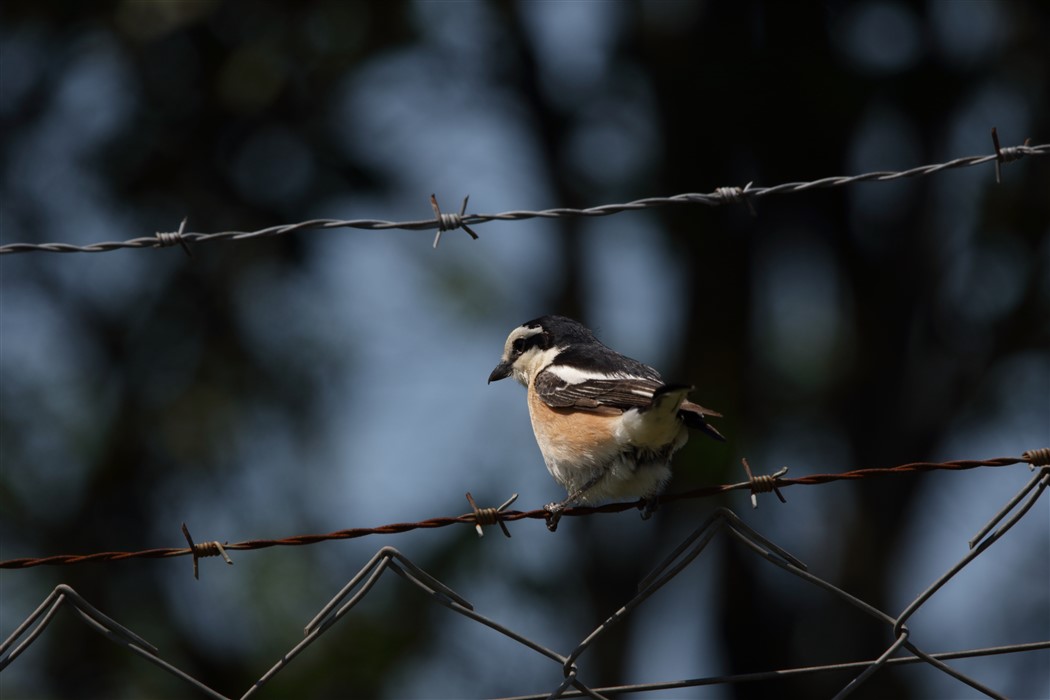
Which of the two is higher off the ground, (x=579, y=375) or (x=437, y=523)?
(x=579, y=375)

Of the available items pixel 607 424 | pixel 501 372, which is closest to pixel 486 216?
pixel 607 424

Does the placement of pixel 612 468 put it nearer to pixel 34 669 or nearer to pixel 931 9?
pixel 34 669

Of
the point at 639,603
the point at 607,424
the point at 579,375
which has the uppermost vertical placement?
the point at 579,375

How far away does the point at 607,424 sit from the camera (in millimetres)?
4496

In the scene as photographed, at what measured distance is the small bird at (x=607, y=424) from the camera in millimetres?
4262

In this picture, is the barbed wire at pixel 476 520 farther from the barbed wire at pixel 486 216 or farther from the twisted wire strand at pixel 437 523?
the barbed wire at pixel 486 216

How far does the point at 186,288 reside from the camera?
1057 centimetres

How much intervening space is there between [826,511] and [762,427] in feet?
3.45

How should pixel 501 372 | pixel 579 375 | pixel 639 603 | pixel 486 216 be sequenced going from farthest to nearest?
pixel 501 372 < pixel 579 375 < pixel 486 216 < pixel 639 603

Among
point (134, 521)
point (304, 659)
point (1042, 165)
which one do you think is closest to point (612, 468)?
point (304, 659)

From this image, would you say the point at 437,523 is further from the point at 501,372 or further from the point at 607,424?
the point at 501,372

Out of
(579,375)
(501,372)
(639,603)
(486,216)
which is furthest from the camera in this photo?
(501,372)

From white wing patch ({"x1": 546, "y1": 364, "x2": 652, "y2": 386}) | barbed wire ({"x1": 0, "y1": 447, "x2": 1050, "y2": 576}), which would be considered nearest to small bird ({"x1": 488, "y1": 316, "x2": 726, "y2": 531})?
white wing patch ({"x1": 546, "y1": 364, "x2": 652, "y2": 386})

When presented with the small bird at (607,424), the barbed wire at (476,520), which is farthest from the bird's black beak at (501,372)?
the barbed wire at (476,520)
